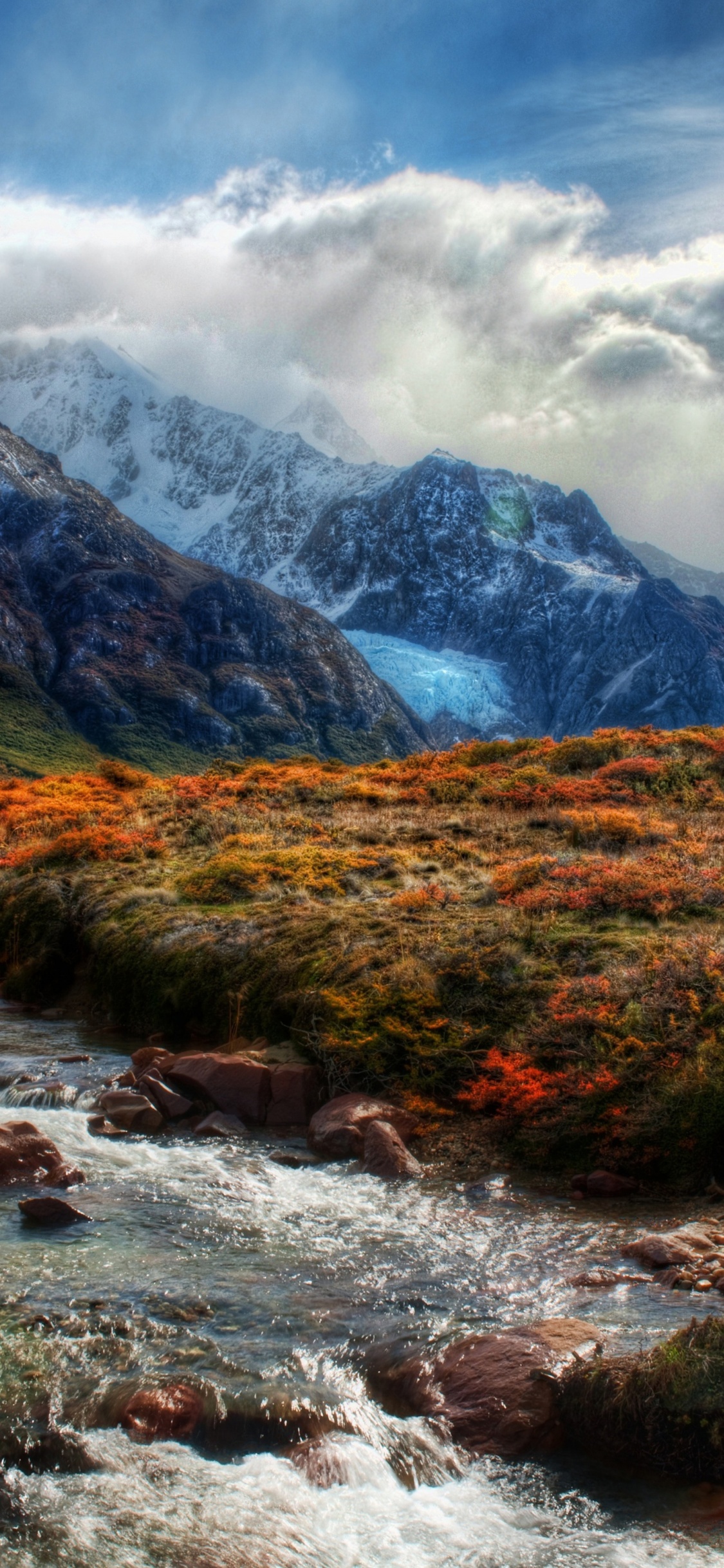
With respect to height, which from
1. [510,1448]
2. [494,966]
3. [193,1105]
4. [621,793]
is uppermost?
[621,793]

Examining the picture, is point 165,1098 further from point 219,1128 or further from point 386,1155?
point 386,1155

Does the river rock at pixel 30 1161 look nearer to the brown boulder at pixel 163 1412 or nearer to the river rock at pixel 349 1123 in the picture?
the river rock at pixel 349 1123

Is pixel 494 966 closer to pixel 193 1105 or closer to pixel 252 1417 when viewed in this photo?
pixel 193 1105

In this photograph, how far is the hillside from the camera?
11.2 metres

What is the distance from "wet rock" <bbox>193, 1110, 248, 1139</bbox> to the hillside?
5.09ft

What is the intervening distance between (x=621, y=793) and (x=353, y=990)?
15.9 meters

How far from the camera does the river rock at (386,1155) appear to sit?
10.7 m

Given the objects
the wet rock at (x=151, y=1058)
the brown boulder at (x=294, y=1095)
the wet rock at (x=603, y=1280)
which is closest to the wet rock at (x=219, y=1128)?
the brown boulder at (x=294, y=1095)

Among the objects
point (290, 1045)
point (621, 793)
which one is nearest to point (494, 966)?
point (290, 1045)

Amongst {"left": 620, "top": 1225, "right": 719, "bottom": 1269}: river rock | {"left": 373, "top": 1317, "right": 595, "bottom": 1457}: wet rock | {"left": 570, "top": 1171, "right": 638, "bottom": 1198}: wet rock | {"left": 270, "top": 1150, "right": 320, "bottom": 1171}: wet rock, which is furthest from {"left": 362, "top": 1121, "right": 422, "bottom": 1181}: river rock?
{"left": 373, "top": 1317, "right": 595, "bottom": 1457}: wet rock

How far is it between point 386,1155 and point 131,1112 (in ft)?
11.8

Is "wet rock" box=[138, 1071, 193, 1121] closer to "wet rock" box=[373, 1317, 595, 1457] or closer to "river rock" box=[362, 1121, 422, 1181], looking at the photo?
"river rock" box=[362, 1121, 422, 1181]

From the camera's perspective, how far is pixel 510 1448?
20.3 ft

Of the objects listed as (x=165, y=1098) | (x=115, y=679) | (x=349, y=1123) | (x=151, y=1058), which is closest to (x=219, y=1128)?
(x=165, y=1098)
